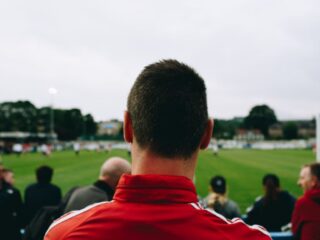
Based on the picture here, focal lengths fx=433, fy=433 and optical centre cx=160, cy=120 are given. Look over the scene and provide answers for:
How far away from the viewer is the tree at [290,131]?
11871 cm

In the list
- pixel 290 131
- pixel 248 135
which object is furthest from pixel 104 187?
pixel 248 135

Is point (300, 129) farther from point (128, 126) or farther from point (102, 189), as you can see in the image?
point (128, 126)

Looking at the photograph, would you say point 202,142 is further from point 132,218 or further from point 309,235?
point 309,235

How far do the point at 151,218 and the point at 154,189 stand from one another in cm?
9

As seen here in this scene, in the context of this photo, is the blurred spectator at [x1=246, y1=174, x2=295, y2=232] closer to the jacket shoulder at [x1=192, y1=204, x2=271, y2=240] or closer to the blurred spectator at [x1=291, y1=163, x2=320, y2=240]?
the blurred spectator at [x1=291, y1=163, x2=320, y2=240]

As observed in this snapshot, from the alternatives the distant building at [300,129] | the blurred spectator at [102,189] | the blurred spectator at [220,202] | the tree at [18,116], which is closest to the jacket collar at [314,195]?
the blurred spectator at [102,189]

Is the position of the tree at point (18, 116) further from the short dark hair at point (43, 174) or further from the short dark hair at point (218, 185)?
the short dark hair at point (218, 185)

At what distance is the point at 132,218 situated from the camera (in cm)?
128

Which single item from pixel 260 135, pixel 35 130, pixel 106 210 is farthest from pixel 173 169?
pixel 260 135

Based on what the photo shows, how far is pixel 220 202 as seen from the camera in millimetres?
7066

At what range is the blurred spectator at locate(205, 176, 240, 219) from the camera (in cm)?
693

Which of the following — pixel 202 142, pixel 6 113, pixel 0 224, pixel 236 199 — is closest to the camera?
pixel 202 142

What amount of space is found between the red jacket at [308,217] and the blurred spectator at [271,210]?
2623 mm

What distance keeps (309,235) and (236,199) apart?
1213cm
